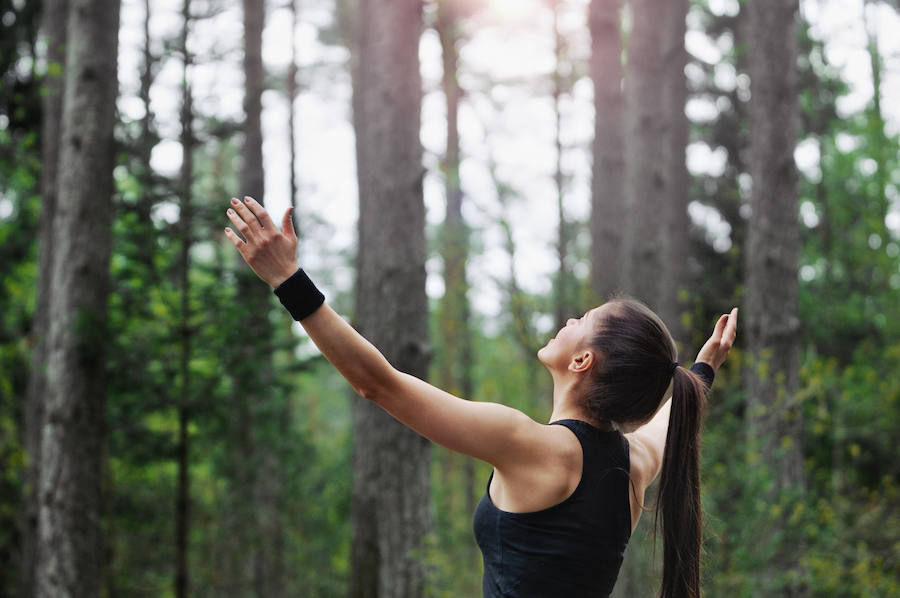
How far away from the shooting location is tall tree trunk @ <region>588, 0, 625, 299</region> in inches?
411

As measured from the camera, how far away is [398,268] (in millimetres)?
6223

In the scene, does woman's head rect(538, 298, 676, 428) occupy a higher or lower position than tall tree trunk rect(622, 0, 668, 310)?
lower

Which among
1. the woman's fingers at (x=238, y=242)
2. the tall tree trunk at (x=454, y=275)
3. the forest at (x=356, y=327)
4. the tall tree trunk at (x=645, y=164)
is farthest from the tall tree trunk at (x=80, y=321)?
the tall tree trunk at (x=454, y=275)

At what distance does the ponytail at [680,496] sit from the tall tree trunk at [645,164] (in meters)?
5.30

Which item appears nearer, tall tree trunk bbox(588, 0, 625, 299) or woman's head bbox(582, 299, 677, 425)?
woman's head bbox(582, 299, 677, 425)

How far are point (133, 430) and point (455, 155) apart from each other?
38.5ft

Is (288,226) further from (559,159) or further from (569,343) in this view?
(559,159)

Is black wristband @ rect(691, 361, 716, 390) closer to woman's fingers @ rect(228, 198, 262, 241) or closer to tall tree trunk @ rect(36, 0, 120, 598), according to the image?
woman's fingers @ rect(228, 198, 262, 241)

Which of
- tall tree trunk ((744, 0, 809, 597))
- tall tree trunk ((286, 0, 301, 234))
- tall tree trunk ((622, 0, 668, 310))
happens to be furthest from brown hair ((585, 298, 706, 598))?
tall tree trunk ((286, 0, 301, 234))

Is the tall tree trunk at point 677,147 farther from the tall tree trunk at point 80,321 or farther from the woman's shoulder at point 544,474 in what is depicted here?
the woman's shoulder at point 544,474

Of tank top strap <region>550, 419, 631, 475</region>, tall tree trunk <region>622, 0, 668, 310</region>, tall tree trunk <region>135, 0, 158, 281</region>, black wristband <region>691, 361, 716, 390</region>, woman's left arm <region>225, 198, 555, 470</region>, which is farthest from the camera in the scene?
tall tree trunk <region>622, 0, 668, 310</region>

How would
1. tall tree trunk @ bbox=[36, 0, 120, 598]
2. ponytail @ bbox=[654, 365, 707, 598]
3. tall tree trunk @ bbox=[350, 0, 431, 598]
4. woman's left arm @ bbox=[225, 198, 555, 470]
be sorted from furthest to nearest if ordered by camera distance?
tall tree trunk @ bbox=[36, 0, 120, 598]
tall tree trunk @ bbox=[350, 0, 431, 598]
ponytail @ bbox=[654, 365, 707, 598]
woman's left arm @ bbox=[225, 198, 555, 470]

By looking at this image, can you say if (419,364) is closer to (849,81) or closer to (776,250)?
(776,250)

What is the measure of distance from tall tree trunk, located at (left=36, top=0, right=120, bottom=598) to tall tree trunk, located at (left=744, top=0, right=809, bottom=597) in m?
5.55
